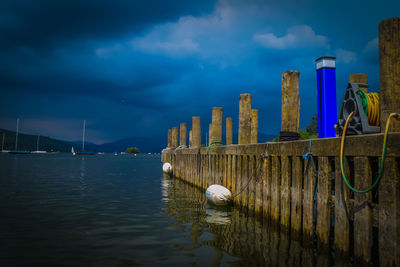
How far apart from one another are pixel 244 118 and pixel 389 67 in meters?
6.64

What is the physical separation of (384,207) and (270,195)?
11.5ft

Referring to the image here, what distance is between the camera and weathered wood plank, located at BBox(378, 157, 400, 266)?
4.03m

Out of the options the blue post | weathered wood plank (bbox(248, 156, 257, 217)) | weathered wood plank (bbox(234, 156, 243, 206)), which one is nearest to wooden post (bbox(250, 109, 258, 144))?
weathered wood plank (bbox(234, 156, 243, 206))

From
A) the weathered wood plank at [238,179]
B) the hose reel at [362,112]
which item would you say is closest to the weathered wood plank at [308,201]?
the hose reel at [362,112]

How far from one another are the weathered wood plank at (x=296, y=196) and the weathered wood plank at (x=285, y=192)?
201 mm

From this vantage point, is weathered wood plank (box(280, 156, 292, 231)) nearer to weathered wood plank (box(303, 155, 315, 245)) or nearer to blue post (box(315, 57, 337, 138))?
weathered wood plank (box(303, 155, 315, 245))

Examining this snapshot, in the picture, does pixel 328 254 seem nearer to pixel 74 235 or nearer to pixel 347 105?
pixel 347 105

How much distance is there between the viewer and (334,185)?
20.0 feet

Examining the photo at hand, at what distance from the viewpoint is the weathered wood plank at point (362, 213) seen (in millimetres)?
4473

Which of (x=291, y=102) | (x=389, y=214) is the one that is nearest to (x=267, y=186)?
(x=291, y=102)

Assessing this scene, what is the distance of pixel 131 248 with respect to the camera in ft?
20.9

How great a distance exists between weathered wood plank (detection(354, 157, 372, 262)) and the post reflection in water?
34.3 inches

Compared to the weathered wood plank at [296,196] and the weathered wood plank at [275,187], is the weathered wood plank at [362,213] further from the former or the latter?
the weathered wood plank at [275,187]

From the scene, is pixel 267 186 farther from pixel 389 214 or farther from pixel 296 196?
pixel 389 214
